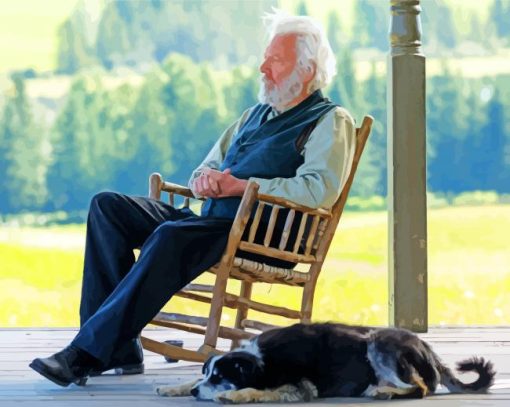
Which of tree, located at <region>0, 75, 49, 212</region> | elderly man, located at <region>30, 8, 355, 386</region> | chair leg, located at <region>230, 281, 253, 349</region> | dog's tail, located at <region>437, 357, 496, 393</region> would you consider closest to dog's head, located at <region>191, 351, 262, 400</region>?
elderly man, located at <region>30, 8, 355, 386</region>

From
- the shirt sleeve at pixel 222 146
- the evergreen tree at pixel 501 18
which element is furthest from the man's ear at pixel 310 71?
the evergreen tree at pixel 501 18

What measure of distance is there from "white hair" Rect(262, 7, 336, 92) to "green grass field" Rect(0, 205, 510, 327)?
2.68m

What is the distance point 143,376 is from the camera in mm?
3305

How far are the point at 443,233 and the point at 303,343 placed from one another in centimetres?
366

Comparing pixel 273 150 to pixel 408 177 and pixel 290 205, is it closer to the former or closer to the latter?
pixel 290 205

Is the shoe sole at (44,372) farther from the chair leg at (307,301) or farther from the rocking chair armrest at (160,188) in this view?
the rocking chair armrest at (160,188)

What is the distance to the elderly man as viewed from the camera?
293 centimetres

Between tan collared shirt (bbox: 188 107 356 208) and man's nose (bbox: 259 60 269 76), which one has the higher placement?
man's nose (bbox: 259 60 269 76)

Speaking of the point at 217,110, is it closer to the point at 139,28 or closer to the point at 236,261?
the point at 139,28

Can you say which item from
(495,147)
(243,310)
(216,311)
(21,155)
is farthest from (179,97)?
(216,311)

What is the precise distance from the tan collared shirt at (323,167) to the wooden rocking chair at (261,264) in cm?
4

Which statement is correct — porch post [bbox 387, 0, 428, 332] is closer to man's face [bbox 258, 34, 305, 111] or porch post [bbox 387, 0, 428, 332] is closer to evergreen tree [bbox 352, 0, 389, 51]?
man's face [bbox 258, 34, 305, 111]

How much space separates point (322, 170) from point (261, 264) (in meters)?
0.34

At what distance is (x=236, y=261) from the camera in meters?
3.21
